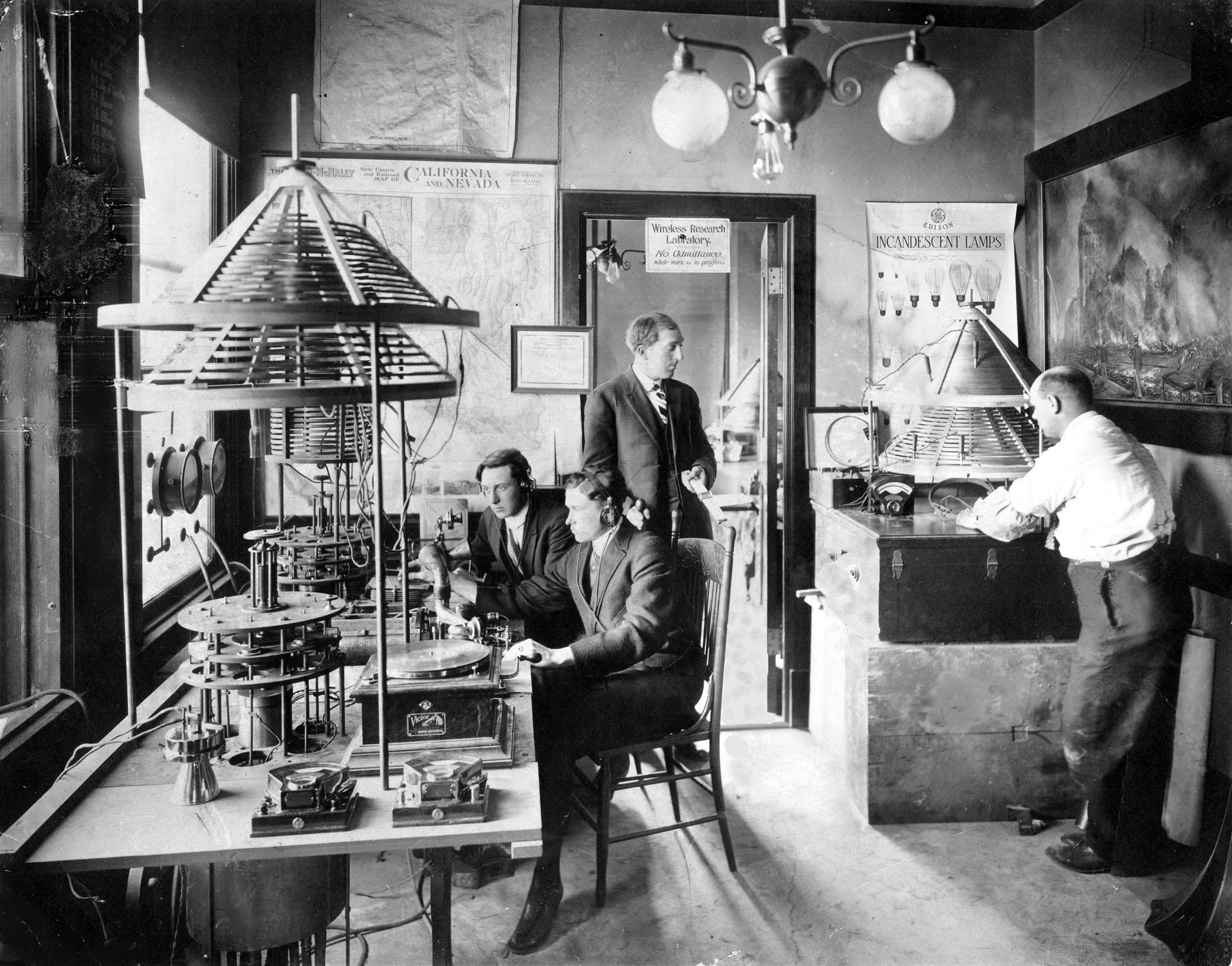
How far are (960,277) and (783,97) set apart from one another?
9.01 ft

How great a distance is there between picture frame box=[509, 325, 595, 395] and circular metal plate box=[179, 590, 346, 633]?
2.41 metres

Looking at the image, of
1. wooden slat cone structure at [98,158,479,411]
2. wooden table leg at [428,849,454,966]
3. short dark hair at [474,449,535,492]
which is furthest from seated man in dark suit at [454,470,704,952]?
wooden slat cone structure at [98,158,479,411]

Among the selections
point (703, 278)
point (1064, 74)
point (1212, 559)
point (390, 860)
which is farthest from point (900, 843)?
point (703, 278)

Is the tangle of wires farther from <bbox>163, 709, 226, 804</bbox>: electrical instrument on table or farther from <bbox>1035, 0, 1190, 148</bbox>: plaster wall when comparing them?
<bbox>1035, 0, 1190, 148</bbox>: plaster wall

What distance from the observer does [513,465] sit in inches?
152

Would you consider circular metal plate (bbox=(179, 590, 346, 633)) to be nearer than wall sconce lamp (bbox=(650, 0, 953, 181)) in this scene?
Yes

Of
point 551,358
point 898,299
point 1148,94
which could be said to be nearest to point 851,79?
point 1148,94

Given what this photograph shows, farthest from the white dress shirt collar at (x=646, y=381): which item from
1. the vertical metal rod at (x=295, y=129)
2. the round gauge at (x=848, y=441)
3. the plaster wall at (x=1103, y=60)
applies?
the vertical metal rod at (x=295, y=129)

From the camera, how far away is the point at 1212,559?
349 cm

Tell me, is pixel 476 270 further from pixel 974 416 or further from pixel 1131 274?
pixel 1131 274

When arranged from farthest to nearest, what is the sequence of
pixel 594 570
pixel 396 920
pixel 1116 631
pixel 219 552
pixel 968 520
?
pixel 968 520 → pixel 594 570 → pixel 1116 631 → pixel 396 920 → pixel 219 552

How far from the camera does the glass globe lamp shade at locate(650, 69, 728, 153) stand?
7.72 feet

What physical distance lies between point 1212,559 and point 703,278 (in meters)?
3.91

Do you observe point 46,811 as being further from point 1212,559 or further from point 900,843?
point 1212,559
